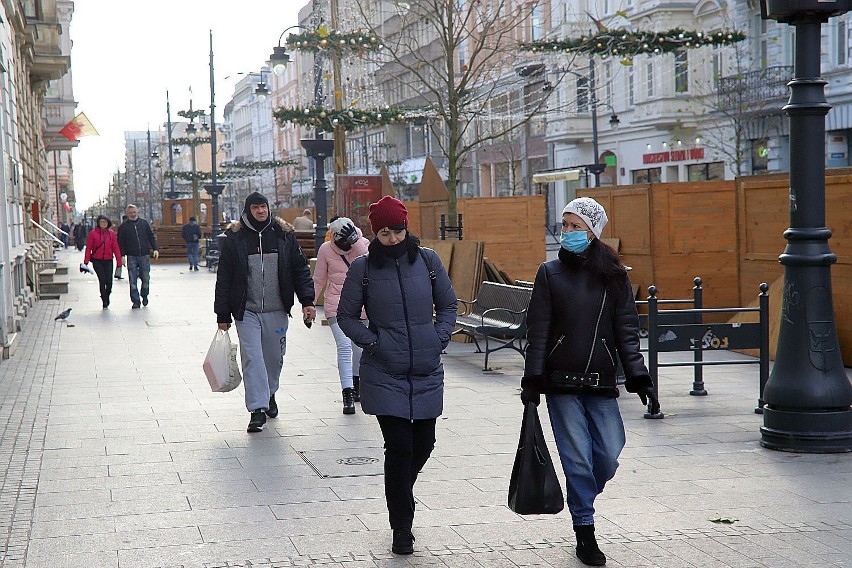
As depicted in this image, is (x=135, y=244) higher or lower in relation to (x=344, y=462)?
higher

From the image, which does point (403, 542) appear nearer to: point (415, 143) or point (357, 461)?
point (357, 461)

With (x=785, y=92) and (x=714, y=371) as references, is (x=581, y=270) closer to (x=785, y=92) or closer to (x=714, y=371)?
(x=714, y=371)

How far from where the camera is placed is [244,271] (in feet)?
30.2

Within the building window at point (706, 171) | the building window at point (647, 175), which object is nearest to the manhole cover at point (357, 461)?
the building window at point (706, 171)

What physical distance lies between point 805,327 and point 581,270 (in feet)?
10.2

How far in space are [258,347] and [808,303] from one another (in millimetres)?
4173

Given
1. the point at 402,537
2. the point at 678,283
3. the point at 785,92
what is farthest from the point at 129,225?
the point at 785,92

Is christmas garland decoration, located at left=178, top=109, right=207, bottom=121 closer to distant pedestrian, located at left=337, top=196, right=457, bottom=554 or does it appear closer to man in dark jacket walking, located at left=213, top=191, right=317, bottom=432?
man in dark jacket walking, located at left=213, top=191, right=317, bottom=432

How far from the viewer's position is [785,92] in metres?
35.4

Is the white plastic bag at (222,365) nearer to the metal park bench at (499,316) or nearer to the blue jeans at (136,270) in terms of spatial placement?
the metal park bench at (499,316)

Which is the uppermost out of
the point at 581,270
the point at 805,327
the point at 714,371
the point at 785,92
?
the point at 785,92

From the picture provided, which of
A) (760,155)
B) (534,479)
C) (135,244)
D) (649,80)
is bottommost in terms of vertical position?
(534,479)

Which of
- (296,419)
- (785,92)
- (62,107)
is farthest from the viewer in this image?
(62,107)

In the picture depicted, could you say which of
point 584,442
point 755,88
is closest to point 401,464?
point 584,442
